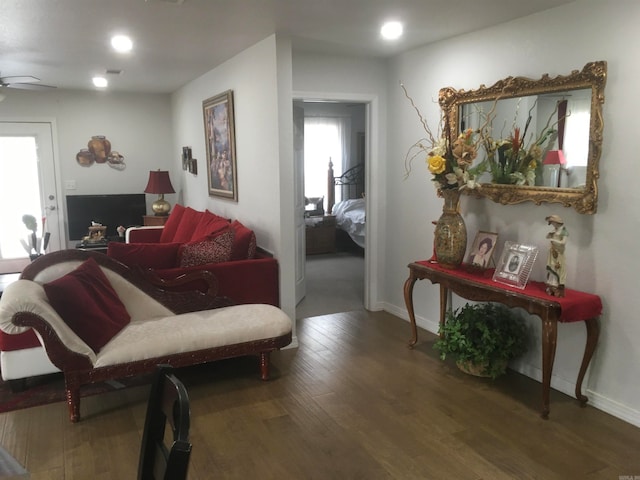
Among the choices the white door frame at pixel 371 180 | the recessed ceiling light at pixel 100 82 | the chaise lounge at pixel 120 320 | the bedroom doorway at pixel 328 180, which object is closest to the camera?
the chaise lounge at pixel 120 320

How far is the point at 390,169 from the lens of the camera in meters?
4.72

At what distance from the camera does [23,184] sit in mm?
6547

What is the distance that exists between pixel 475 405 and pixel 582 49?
2.18 meters

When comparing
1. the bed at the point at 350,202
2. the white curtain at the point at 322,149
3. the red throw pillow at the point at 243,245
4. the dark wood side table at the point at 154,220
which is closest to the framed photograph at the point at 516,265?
the red throw pillow at the point at 243,245

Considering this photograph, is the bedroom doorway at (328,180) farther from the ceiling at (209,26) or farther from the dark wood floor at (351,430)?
the dark wood floor at (351,430)

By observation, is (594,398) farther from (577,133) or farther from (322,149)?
(322,149)

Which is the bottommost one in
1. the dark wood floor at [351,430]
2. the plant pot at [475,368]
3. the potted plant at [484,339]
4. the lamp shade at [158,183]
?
the dark wood floor at [351,430]

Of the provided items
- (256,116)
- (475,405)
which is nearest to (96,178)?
(256,116)

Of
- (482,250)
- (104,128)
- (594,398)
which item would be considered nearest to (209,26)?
(482,250)

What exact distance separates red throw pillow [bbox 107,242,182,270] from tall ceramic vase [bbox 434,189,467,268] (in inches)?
73.5

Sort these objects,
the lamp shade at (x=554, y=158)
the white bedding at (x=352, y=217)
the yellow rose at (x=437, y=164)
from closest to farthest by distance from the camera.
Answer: the lamp shade at (x=554, y=158)
the yellow rose at (x=437, y=164)
the white bedding at (x=352, y=217)

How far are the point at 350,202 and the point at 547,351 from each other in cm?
555

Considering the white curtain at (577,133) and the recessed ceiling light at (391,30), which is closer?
the white curtain at (577,133)

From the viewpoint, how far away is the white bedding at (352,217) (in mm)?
7484
